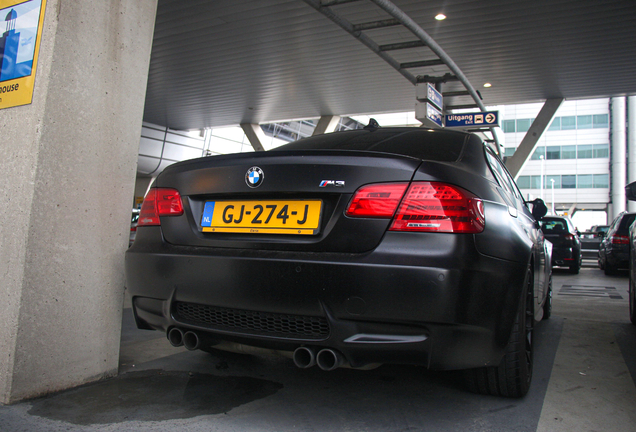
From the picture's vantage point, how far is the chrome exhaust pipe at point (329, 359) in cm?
201

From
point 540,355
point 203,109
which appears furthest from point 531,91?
point 540,355

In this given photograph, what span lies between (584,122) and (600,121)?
60.2 inches

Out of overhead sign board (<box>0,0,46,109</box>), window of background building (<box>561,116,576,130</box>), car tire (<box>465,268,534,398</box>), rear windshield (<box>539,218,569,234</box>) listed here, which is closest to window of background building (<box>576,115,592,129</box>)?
window of background building (<box>561,116,576,130</box>)

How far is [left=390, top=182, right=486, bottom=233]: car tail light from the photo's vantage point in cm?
198

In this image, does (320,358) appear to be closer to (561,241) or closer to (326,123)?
(561,241)

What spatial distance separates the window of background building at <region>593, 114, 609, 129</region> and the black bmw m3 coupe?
201ft

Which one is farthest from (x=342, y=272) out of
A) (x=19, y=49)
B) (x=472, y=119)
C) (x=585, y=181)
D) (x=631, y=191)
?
(x=585, y=181)

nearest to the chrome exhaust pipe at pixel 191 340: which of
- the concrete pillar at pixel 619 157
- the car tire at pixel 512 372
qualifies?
the car tire at pixel 512 372

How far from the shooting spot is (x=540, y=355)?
3711 mm

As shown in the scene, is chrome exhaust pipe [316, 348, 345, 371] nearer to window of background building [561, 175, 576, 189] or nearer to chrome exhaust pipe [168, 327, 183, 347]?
chrome exhaust pipe [168, 327, 183, 347]

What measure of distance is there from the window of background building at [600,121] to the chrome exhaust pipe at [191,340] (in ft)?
203

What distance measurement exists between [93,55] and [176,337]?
5.18 feet

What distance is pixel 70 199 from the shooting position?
106 inches

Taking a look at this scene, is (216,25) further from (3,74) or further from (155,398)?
(155,398)
